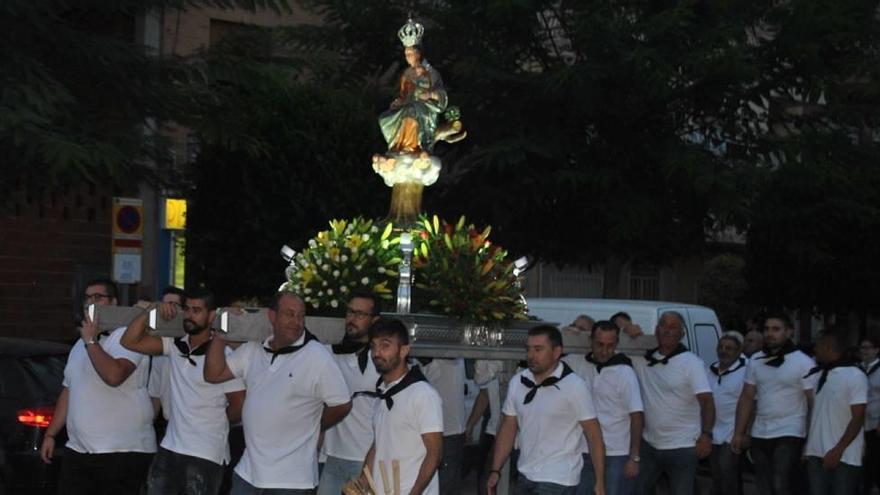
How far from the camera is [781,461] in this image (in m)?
13.3

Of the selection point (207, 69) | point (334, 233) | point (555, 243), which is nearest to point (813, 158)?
point (555, 243)

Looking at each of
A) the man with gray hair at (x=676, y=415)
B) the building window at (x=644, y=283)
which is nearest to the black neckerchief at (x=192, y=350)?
the man with gray hair at (x=676, y=415)

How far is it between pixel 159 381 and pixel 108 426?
2.61ft

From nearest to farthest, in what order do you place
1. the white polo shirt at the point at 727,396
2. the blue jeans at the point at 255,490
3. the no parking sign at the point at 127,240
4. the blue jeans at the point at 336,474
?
the blue jeans at the point at 255,490 → the blue jeans at the point at 336,474 → the white polo shirt at the point at 727,396 → the no parking sign at the point at 127,240

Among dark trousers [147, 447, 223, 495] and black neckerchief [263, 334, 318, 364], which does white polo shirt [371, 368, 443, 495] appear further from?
dark trousers [147, 447, 223, 495]

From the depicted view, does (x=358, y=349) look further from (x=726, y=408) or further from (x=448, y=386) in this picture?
(x=726, y=408)

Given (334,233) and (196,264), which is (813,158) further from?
(334,233)

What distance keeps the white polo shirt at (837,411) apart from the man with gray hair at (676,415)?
3.09 feet

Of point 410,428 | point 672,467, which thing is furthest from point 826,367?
point 410,428

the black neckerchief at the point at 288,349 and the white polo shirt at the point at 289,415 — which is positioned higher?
the black neckerchief at the point at 288,349

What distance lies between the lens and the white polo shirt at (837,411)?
12680mm

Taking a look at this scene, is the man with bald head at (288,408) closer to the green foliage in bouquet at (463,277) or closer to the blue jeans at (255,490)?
the blue jeans at (255,490)

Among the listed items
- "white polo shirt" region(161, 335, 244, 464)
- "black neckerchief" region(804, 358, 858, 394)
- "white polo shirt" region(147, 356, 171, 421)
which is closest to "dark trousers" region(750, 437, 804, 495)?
"black neckerchief" region(804, 358, 858, 394)

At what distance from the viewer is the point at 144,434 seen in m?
9.91
